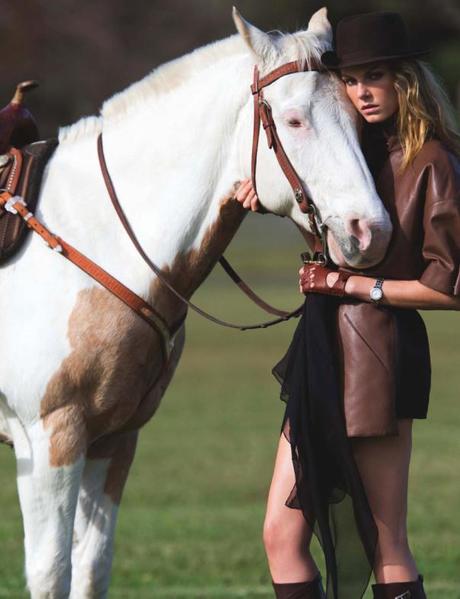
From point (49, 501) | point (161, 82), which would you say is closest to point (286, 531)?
point (49, 501)

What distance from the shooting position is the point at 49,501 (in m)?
4.91

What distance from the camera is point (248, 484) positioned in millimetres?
11477

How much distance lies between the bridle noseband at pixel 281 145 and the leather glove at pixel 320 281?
0.05m

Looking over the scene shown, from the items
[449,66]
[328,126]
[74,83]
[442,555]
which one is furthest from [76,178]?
[74,83]

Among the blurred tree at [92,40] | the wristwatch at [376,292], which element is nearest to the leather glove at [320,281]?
the wristwatch at [376,292]

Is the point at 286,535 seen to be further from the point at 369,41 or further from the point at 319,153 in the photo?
the point at 369,41

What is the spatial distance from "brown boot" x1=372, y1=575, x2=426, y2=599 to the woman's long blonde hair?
54.5 inches

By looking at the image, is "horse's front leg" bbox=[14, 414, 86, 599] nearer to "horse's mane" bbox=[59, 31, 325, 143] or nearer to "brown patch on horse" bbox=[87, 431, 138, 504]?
"brown patch on horse" bbox=[87, 431, 138, 504]

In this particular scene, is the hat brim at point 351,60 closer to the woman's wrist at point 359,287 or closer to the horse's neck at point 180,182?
the horse's neck at point 180,182

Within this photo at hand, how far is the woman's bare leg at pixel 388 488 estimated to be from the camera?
4.59m

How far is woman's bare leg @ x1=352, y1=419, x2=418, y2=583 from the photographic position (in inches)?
181

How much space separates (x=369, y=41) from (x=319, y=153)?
0.40m

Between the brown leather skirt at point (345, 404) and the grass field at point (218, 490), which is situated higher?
the brown leather skirt at point (345, 404)

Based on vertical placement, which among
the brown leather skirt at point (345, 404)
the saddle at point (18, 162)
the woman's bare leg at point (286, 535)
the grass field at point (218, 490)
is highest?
the saddle at point (18, 162)
